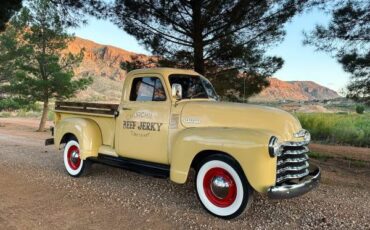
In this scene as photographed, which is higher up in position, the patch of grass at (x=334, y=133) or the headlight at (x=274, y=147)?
the headlight at (x=274, y=147)

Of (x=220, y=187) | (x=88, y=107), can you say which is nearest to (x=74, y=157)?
(x=88, y=107)

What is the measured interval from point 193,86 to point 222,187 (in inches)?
79.8

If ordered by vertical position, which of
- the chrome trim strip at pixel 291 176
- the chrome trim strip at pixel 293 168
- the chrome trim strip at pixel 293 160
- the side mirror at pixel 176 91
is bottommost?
the chrome trim strip at pixel 291 176

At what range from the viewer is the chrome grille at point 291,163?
4.63m

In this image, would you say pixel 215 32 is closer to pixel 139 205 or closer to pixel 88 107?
pixel 88 107

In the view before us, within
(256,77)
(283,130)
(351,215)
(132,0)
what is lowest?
(351,215)

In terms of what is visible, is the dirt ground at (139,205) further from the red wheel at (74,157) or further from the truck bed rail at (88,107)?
the truck bed rail at (88,107)

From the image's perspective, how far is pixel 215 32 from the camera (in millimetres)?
10664

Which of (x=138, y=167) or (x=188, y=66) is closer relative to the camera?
(x=138, y=167)

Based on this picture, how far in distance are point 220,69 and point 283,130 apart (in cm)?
672

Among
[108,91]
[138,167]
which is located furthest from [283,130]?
[108,91]

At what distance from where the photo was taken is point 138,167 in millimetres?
5918

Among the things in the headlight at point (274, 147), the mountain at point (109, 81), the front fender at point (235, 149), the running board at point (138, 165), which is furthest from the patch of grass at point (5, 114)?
the headlight at point (274, 147)

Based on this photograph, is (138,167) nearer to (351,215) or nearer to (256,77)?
(351,215)
